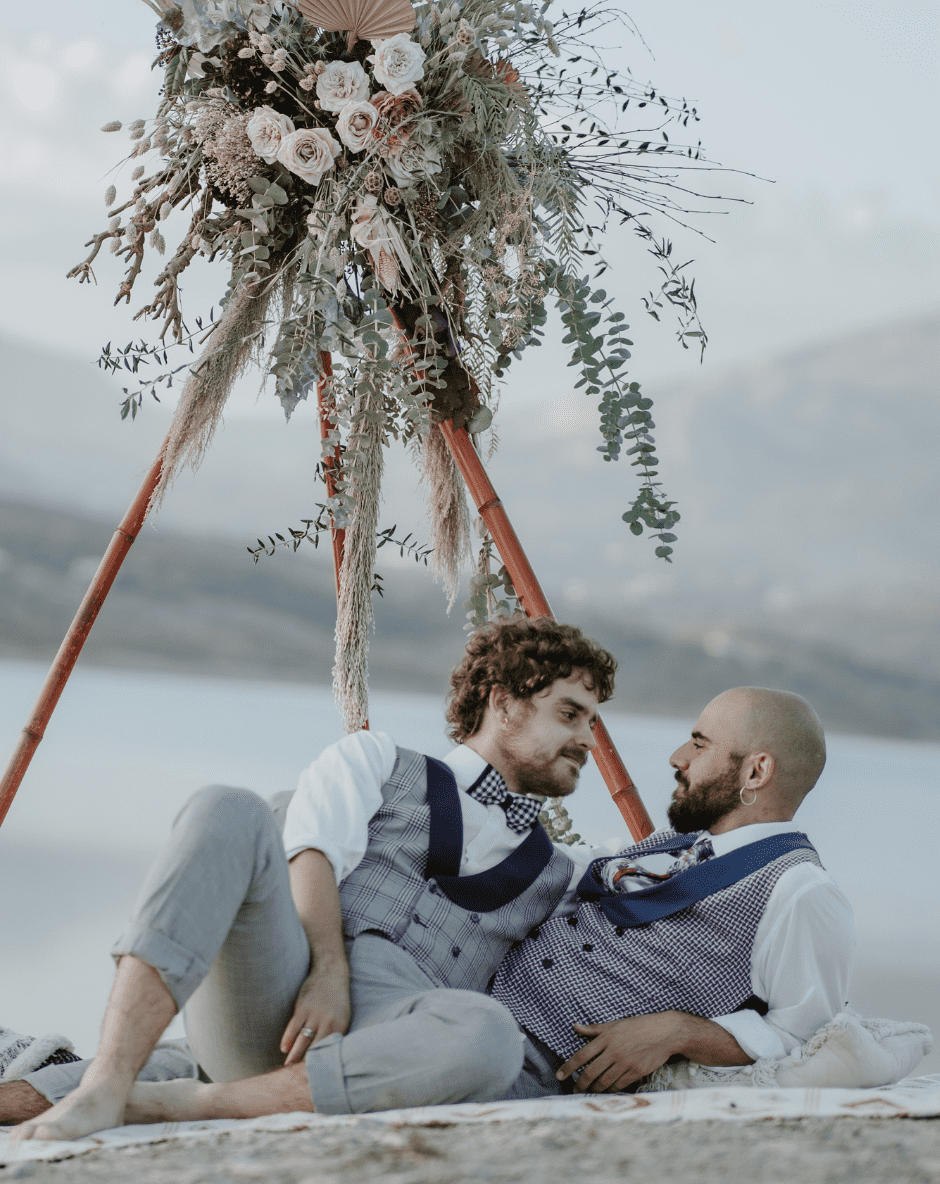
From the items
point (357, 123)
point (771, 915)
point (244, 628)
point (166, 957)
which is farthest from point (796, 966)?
point (244, 628)

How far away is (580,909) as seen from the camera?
56.8 inches

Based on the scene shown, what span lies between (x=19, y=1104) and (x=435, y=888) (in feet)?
1.66

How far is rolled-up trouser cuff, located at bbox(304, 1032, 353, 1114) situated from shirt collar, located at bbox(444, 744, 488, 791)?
1.35ft

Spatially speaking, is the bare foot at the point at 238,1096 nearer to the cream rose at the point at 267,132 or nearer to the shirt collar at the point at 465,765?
the shirt collar at the point at 465,765

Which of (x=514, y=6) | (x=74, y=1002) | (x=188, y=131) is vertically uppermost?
(x=514, y=6)

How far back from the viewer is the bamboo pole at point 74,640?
1.71m

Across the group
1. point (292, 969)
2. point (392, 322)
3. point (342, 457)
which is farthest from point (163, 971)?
point (392, 322)

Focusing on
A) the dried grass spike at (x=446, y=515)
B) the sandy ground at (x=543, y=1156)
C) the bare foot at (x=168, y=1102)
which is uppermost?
the dried grass spike at (x=446, y=515)

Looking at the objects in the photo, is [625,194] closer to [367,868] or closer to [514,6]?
[514,6]

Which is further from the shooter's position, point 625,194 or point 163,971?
point 625,194

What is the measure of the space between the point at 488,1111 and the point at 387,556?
1.02 metres

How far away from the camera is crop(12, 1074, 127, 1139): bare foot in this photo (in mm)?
980

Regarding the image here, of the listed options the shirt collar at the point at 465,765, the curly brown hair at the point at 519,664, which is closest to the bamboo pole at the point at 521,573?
the curly brown hair at the point at 519,664

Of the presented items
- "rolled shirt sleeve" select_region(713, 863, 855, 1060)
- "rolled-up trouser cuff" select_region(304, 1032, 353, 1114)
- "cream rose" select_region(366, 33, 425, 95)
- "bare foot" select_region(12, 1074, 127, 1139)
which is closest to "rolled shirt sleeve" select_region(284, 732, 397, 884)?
"rolled-up trouser cuff" select_region(304, 1032, 353, 1114)
